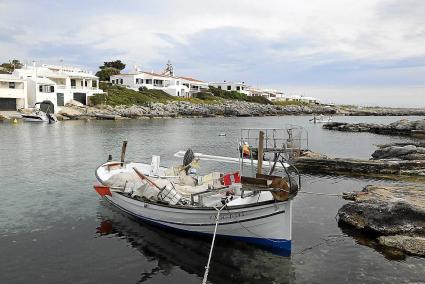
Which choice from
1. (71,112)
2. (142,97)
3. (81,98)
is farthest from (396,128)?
(81,98)

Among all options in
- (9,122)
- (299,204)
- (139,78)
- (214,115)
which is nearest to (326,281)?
(299,204)

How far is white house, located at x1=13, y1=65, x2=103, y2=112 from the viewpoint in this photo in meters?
89.9

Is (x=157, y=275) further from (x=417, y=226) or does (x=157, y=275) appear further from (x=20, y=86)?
(x=20, y=86)

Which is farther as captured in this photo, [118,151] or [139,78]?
[139,78]

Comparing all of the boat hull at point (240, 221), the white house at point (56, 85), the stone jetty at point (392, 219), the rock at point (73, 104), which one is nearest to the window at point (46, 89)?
the white house at point (56, 85)

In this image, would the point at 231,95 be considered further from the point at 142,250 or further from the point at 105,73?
the point at 142,250

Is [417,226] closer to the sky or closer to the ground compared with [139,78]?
closer to the ground

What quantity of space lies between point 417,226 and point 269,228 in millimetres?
6345

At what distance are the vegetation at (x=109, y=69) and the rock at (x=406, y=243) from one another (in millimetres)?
126245

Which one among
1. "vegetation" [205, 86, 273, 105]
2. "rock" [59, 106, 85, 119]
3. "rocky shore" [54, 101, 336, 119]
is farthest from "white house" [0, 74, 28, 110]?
"vegetation" [205, 86, 273, 105]

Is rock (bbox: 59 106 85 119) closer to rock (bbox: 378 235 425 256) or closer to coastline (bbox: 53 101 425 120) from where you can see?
coastline (bbox: 53 101 425 120)

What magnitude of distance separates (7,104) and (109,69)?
5082 cm

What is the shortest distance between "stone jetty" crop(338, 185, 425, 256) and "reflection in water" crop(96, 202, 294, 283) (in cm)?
475

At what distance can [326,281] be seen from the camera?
1288 cm
